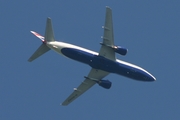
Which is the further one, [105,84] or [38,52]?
[105,84]

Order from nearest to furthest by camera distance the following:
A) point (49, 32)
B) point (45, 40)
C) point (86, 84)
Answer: point (49, 32) → point (45, 40) → point (86, 84)

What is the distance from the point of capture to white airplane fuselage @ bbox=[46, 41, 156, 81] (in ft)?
403

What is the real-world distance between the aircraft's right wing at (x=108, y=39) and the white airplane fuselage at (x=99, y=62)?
1127 mm

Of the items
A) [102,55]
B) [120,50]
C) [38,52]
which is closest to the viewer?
[120,50]

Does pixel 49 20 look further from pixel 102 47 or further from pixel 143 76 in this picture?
pixel 143 76

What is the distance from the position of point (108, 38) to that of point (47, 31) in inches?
497

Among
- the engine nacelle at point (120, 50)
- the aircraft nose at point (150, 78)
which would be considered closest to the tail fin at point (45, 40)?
the engine nacelle at point (120, 50)

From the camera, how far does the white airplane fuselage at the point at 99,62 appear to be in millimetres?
122812

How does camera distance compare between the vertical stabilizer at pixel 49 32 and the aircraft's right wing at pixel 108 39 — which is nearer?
the aircraft's right wing at pixel 108 39

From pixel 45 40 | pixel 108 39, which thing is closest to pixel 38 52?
pixel 45 40

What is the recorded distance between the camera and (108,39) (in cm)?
12044

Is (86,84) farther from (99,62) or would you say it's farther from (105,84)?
(99,62)

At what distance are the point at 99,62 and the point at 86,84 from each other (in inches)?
396

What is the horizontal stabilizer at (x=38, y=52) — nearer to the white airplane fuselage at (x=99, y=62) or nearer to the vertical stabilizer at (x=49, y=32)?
Result: the white airplane fuselage at (x=99, y=62)
